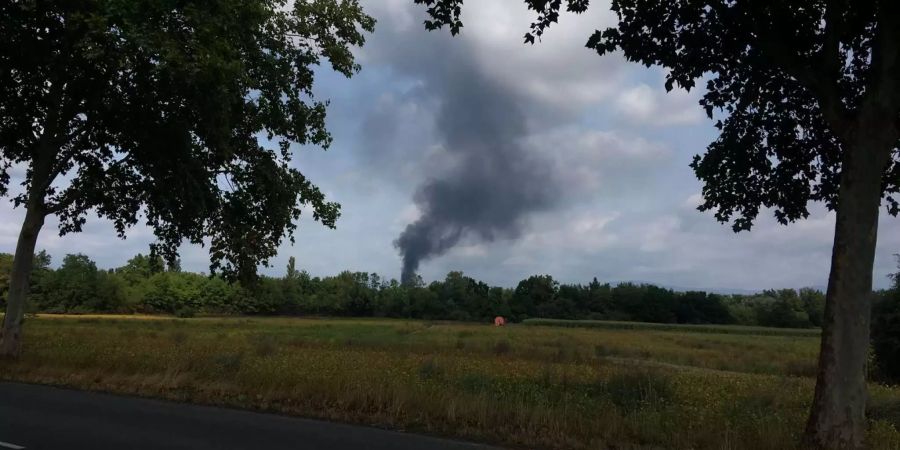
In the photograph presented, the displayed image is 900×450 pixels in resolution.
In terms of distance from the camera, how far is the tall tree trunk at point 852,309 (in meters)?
7.31

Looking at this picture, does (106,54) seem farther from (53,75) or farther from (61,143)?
(61,143)

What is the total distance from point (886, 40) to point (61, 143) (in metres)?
18.6

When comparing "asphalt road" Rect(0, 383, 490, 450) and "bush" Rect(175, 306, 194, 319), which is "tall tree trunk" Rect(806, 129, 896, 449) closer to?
"asphalt road" Rect(0, 383, 490, 450)

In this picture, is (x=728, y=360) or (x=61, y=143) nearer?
(x=61, y=143)

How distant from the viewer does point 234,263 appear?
16734 mm

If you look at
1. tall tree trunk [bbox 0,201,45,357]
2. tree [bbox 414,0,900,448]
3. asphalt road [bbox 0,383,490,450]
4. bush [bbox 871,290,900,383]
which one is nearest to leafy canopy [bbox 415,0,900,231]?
tree [bbox 414,0,900,448]

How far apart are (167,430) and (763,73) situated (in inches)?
391

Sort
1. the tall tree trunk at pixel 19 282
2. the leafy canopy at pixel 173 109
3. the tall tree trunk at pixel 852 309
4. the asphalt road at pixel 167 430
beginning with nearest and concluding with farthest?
the tall tree trunk at pixel 852 309 < the asphalt road at pixel 167 430 < the leafy canopy at pixel 173 109 < the tall tree trunk at pixel 19 282

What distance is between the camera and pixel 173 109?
49.2ft

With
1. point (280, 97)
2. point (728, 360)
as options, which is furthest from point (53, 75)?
point (728, 360)

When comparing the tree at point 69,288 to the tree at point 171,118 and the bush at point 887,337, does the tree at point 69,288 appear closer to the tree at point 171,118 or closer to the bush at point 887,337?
the tree at point 171,118

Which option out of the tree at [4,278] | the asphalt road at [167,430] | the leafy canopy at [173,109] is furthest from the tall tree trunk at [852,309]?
the tree at [4,278]

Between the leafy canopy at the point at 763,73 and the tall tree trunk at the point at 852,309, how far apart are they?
0.62 meters

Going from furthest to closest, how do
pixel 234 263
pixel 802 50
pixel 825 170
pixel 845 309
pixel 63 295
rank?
1. pixel 63 295
2. pixel 234 263
3. pixel 825 170
4. pixel 802 50
5. pixel 845 309
